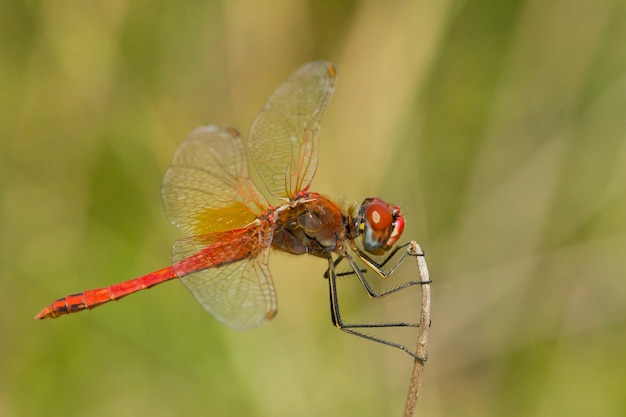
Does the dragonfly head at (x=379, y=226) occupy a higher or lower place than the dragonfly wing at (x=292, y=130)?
lower

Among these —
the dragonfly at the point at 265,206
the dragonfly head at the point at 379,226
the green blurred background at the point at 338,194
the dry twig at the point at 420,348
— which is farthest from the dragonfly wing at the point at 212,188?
the green blurred background at the point at 338,194

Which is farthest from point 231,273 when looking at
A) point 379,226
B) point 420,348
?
point 420,348

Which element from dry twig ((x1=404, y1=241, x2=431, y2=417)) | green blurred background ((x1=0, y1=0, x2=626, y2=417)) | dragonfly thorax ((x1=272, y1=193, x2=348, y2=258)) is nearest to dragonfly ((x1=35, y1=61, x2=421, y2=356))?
dragonfly thorax ((x1=272, y1=193, x2=348, y2=258))

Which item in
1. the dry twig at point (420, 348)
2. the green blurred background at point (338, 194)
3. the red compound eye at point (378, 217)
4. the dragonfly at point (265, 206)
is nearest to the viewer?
the dry twig at point (420, 348)

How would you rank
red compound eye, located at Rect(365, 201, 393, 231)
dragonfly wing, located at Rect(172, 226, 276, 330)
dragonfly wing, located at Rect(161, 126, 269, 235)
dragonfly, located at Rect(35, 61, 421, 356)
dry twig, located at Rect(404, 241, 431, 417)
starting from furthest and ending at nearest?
1. dragonfly wing, located at Rect(161, 126, 269, 235)
2. dragonfly, located at Rect(35, 61, 421, 356)
3. red compound eye, located at Rect(365, 201, 393, 231)
4. dragonfly wing, located at Rect(172, 226, 276, 330)
5. dry twig, located at Rect(404, 241, 431, 417)

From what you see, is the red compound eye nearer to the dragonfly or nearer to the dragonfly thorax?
the dragonfly

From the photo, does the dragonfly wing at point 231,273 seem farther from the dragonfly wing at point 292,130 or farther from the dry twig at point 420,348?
the dry twig at point 420,348

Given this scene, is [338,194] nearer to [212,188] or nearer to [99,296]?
[212,188]

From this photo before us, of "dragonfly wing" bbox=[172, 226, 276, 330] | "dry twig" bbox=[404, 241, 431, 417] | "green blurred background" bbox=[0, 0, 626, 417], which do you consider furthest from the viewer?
"green blurred background" bbox=[0, 0, 626, 417]
